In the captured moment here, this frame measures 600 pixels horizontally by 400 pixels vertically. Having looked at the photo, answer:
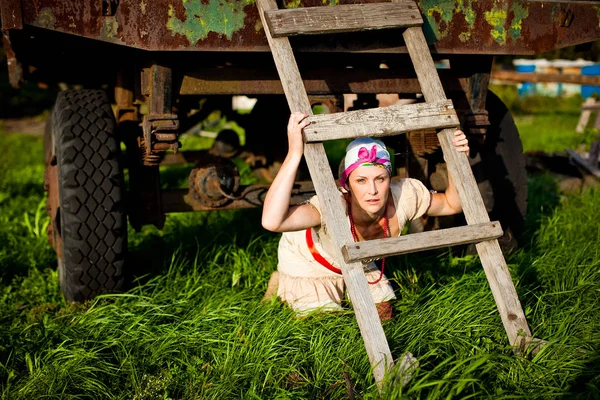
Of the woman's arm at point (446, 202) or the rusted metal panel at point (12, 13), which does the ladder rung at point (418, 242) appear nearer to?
the woman's arm at point (446, 202)

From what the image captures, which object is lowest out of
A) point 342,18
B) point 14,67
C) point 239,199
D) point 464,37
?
point 239,199

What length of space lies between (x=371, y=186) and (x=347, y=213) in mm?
210

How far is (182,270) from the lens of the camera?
398cm

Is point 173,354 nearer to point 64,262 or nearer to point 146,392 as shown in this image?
point 146,392

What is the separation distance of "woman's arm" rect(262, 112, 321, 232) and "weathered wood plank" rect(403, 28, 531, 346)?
2.04 feet

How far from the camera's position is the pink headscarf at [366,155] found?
297 centimetres

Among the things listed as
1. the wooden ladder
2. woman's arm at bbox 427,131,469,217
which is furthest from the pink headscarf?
woman's arm at bbox 427,131,469,217

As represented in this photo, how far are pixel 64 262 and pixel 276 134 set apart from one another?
223 centimetres

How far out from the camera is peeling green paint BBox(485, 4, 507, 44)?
10.9ft

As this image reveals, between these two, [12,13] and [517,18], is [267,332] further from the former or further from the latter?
[517,18]

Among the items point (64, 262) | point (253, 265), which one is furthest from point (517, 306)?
point (64, 262)

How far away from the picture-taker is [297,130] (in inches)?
106

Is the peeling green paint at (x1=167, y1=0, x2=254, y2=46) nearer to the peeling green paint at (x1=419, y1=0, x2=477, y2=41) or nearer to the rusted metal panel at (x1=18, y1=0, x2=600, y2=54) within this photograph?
the rusted metal panel at (x1=18, y1=0, x2=600, y2=54)

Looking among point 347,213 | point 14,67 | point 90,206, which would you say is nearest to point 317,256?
point 347,213
